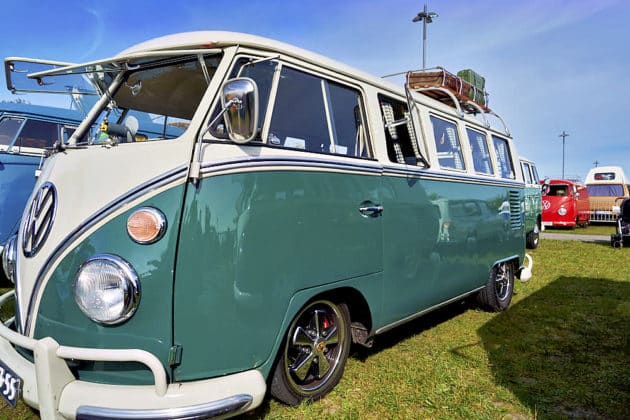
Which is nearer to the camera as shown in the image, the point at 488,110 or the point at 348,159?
the point at 348,159

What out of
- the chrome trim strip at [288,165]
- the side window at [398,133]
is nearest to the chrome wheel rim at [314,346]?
the chrome trim strip at [288,165]

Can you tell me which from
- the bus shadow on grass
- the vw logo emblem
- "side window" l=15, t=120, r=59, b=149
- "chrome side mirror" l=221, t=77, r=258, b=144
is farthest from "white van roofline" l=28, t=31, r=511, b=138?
"side window" l=15, t=120, r=59, b=149

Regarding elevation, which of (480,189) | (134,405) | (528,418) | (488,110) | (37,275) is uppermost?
(488,110)

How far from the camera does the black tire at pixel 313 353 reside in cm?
281

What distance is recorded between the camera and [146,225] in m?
2.21

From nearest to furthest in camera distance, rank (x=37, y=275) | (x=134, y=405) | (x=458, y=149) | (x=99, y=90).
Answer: (x=134, y=405) < (x=37, y=275) < (x=99, y=90) < (x=458, y=149)

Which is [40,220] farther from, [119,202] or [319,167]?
[319,167]

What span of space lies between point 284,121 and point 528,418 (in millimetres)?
2646

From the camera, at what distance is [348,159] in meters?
3.09

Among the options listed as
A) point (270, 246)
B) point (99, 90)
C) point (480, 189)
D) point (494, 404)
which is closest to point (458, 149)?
point (480, 189)

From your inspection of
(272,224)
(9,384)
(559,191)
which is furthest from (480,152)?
(559,191)

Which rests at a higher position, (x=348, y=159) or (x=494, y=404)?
(x=348, y=159)

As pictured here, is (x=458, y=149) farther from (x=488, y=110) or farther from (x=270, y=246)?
(x=270, y=246)

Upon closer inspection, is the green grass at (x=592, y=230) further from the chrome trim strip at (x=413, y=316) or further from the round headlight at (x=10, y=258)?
the round headlight at (x=10, y=258)
